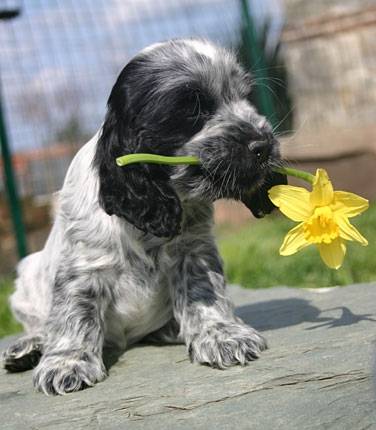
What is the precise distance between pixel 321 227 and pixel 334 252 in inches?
4.8

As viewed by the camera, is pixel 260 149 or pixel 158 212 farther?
pixel 158 212

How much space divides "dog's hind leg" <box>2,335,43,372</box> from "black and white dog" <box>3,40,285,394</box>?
0.28m

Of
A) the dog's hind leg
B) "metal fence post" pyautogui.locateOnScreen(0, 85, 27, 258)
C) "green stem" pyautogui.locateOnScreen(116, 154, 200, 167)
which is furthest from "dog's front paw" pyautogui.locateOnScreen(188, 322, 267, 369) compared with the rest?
"metal fence post" pyautogui.locateOnScreen(0, 85, 27, 258)

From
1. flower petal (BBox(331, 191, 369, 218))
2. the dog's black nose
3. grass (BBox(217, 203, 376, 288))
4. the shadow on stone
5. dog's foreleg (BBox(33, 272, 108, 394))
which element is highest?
the dog's black nose

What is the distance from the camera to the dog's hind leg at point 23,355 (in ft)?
12.9

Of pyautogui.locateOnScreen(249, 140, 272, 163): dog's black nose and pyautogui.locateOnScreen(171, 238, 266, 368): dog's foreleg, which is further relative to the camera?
pyautogui.locateOnScreen(171, 238, 266, 368): dog's foreleg

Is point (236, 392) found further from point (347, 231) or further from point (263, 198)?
point (263, 198)

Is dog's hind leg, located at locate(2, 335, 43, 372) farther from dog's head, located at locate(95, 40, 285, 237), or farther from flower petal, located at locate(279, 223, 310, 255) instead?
flower petal, located at locate(279, 223, 310, 255)

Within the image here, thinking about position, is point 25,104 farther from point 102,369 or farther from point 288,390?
point 288,390

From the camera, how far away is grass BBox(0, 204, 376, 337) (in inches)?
256

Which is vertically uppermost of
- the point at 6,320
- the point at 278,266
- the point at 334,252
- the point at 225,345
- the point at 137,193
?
the point at 137,193

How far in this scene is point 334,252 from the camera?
333cm

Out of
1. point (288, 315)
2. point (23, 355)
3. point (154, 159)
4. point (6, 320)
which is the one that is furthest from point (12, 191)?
point (154, 159)

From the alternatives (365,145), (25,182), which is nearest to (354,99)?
(365,145)
